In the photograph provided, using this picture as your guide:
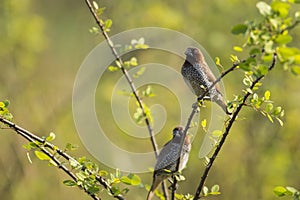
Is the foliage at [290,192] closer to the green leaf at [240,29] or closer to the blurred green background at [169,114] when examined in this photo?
the green leaf at [240,29]

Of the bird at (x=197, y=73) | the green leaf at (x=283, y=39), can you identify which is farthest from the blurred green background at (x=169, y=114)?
the green leaf at (x=283, y=39)

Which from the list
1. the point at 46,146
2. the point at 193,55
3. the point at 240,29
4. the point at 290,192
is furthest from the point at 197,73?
the point at 240,29

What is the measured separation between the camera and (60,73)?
30.3ft

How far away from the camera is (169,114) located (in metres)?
6.60

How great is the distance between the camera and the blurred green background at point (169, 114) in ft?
19.9

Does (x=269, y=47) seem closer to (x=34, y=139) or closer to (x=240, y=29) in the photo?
(x=240, y=29)

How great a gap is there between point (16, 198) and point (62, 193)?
836mm

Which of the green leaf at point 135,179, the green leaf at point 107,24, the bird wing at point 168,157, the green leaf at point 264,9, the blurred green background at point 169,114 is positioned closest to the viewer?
the green leaf at point 264,9

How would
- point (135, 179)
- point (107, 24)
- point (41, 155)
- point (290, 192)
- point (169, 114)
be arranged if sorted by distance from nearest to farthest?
point (290, 192), point (135, 179), point (41, 155), point (107, 24), point (169, 114)

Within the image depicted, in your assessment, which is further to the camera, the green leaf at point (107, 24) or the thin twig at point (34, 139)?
the green leaf at point (107, 24)

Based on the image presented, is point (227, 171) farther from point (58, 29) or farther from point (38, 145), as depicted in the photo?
point (58, 29)

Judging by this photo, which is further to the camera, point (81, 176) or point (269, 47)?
point (81, 176)

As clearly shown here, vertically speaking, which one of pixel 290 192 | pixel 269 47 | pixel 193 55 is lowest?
pixel 290 192

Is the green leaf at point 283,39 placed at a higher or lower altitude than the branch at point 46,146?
lower
